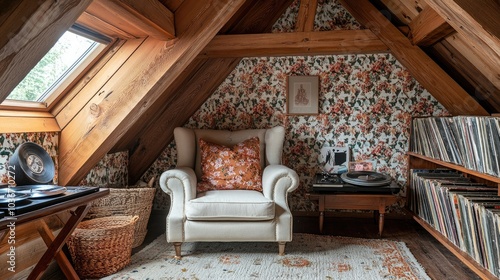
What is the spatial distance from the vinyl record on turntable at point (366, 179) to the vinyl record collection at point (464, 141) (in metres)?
0.41

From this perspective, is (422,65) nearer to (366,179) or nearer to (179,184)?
(366,179)

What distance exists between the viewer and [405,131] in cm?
→ 364

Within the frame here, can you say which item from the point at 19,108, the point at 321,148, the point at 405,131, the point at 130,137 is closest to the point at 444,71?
the point at 405,131

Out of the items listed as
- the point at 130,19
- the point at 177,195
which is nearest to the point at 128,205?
the point at 177,195

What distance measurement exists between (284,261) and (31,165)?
68.3 inches

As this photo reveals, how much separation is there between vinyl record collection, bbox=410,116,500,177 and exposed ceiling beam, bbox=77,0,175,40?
6.29 feet

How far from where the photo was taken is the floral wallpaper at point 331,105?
362 cm

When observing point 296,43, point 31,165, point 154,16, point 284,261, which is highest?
point 296,43

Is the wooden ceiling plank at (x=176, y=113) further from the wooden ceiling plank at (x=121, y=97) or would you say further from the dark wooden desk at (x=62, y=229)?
the dark wooden desk at (x=62, y=229)

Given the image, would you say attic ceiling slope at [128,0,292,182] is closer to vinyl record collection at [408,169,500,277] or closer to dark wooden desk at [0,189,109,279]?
dark wooden desk at [0,189,109,279]

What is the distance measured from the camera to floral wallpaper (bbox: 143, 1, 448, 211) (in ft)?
11.9

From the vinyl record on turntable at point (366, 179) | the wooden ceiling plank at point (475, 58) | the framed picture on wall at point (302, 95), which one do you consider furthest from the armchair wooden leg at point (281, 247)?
the wooden ceiling plank at point (475, 58)

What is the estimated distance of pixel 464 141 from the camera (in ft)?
7.52

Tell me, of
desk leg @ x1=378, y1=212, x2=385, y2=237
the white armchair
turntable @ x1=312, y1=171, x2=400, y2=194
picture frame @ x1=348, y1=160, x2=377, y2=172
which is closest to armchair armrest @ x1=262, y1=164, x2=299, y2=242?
the white armchair
